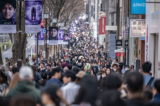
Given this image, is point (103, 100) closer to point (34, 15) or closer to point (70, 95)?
point (70, 95)

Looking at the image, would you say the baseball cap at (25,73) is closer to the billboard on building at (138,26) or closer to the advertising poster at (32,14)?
the advertising poster at (32,14)

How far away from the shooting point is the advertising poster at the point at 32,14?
1830cm

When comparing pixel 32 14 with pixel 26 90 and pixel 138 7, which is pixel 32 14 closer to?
pixel 138 7

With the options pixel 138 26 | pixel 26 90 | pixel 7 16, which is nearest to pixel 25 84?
pixel 26 90

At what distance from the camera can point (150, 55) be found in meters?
19.2

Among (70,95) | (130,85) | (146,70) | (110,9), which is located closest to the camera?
(130,85)

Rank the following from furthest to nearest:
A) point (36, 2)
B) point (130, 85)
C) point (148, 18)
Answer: point (148, 18) < point (36, 2) < point (130, 85)

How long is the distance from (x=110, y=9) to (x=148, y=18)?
32.1 m

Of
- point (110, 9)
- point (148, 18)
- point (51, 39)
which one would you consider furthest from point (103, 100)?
point (110, 9)

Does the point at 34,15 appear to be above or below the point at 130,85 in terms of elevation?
above

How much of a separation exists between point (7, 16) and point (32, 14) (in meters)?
1.23

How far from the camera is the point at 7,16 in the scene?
1794 centimetres

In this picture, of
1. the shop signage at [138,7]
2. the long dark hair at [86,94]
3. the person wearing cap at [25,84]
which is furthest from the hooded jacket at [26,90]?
the shop signage at [138,7]

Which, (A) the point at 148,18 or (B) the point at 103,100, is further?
(A) the point at 148,18
